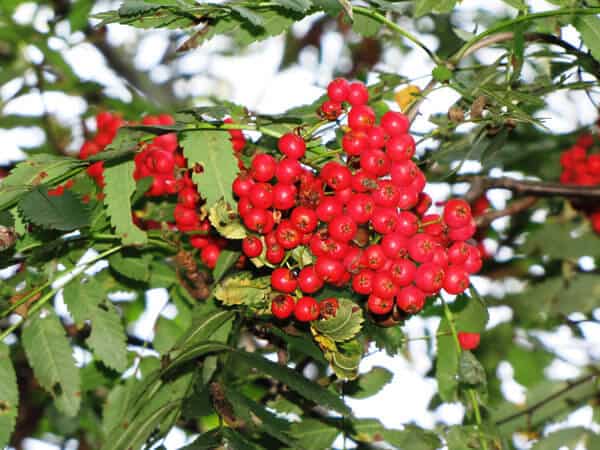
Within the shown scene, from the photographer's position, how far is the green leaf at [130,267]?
255cm

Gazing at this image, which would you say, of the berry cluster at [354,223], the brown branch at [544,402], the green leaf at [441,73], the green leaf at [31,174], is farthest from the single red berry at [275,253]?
the brown branch at [544,402]

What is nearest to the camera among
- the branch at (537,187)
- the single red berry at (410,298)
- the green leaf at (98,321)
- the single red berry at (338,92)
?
the single red berry at (410,298)

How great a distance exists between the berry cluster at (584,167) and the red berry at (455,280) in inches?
72.7

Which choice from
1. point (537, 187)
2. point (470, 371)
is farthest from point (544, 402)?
point (470, 371)

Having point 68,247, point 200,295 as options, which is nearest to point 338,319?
point 200,295

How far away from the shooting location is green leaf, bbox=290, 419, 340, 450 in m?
2.56

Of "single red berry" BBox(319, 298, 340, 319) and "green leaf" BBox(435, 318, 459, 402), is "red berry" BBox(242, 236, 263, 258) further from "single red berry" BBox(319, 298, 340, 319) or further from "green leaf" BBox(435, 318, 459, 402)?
"green leaf" BBox(435, 318, 459, 402)

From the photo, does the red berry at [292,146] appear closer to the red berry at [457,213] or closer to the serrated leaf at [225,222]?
the serrated leaf at [225,222]

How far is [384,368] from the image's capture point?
2824 millimetres

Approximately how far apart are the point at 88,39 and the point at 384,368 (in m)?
2.69

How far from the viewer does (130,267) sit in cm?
256

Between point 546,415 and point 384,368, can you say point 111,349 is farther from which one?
point 546,415

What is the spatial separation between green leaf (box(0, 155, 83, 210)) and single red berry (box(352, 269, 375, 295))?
831 mm

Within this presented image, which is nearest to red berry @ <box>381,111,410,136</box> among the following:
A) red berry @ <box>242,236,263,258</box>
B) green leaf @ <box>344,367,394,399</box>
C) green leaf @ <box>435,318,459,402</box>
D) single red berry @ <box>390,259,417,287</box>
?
single red berry @ <box>390,259,417,287</box>
